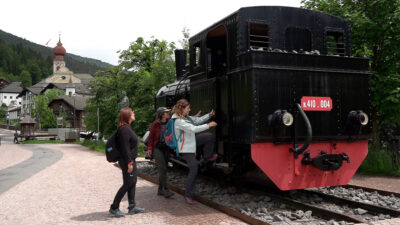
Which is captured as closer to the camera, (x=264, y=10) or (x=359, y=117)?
(x=359, y=117)

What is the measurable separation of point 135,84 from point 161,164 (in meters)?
17.2

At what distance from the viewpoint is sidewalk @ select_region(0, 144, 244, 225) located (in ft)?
18.2

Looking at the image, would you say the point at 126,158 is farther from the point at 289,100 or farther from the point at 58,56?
the point at 58,56

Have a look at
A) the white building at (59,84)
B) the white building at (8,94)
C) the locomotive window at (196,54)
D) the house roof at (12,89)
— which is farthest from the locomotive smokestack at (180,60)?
the house roof at (12,89)

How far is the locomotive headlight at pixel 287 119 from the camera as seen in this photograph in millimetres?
5603

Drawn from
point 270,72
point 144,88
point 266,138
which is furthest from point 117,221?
point 144,88

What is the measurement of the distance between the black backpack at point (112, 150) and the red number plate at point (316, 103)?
9.94 ft

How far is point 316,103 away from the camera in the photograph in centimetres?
612

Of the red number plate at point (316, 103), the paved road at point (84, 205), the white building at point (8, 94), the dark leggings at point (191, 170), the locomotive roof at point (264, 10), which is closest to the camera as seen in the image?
the paved road at point (84, 205)

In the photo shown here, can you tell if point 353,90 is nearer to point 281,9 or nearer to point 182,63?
point 281,9

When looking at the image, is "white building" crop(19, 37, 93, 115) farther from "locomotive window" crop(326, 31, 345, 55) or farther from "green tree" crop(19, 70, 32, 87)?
"locomotive window" crop(326, 31, 345, 55)

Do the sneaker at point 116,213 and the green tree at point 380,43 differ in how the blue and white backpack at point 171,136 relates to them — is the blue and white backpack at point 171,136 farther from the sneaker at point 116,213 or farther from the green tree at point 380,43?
the green tree at point 380,43

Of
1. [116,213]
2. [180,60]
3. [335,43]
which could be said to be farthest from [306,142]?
[180,60]

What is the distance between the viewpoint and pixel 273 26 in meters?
6.50
